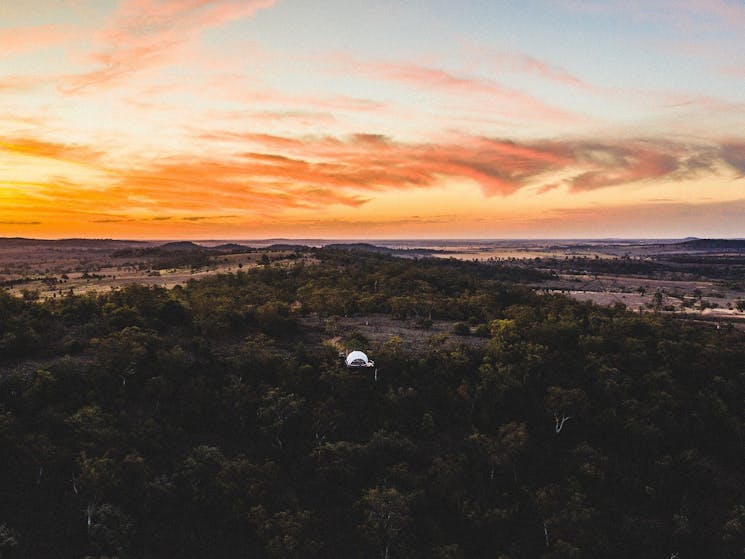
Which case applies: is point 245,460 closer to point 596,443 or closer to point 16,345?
point 16,345

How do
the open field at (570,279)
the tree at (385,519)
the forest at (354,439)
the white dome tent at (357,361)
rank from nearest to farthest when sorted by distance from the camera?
the tree at (385,519) < the forest at (354,439) < the white dome tent at (357,361) < the open field at (570,279)

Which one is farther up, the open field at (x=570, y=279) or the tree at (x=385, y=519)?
the open field at (x=570, y=279)

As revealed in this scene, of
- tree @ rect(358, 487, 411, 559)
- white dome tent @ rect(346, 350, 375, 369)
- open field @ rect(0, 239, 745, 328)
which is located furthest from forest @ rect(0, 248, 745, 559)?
open field @ rect(0, 239, 745, 328)

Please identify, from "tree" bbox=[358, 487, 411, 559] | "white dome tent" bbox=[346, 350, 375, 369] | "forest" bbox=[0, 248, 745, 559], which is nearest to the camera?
"tree" bbox=[358, 487, 411, 559]

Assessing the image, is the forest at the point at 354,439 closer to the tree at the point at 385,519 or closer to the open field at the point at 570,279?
the tree at the point at 385,519

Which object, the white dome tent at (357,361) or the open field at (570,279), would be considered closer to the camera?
the white dome tent at (357,361)

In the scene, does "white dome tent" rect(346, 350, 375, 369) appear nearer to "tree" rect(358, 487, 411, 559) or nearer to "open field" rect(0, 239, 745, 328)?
"tree" rect(358, 487, 411, 559)

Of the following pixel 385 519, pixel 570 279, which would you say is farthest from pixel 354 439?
pixel 570 279

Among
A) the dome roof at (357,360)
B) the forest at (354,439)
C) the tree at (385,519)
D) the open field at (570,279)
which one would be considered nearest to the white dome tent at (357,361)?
the dome roof at (357,360)
